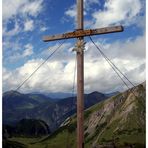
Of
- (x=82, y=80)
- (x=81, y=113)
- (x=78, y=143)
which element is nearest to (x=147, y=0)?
(x=82, y=80)

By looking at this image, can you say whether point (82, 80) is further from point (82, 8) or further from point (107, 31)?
point (82, 8)

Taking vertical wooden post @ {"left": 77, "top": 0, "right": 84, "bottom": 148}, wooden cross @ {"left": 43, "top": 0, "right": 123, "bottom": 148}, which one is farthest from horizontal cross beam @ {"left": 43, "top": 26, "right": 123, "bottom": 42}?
vertical wooden post @ {"left": 77, "top": 0, "right": 84, "bottom": 148}

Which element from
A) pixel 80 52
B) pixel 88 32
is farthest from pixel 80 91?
pixel 88 32

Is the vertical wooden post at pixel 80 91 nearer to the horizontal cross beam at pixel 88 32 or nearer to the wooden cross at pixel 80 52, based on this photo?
the wooden cross at pixel 80 52

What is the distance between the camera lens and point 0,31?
15.2 metres

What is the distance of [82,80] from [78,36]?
72.9 inches

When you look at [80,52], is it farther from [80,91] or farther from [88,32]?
[80,91]

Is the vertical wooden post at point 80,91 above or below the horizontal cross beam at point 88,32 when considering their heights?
below

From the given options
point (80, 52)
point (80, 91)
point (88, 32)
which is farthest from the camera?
point (80, 52)

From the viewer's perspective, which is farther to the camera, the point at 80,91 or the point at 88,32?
the point at 88,32

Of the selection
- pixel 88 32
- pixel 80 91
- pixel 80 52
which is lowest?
pixel 80 91

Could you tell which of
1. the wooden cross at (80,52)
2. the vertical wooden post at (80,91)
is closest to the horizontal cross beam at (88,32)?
the wooden cross at (80,52)

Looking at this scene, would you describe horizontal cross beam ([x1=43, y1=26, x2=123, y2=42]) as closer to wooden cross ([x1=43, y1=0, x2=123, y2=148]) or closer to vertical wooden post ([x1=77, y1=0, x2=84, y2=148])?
wooden cross ([x1=43, y1=0, x2=123, y2=148])

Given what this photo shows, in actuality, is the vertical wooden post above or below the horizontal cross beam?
below
